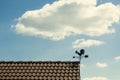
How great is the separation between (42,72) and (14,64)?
9.80 feet

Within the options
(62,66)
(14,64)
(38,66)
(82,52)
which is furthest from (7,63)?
(82,52)

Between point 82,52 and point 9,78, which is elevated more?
point 82,52

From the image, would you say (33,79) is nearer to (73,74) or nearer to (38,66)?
(38,66)

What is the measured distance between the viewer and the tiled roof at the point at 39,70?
2850cm

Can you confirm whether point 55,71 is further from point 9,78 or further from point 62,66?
point 9,78

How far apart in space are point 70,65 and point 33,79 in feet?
11.9

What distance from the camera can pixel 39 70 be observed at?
29219mm

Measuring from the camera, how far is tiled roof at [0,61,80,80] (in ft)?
93.5

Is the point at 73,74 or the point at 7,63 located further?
the point at 7,63

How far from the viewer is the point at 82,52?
29922mm

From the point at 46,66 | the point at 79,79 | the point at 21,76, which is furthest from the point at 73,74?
the point at 21,76

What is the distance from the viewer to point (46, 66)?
1167 inches

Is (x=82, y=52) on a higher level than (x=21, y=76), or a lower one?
higher

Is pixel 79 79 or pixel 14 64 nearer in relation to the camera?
pixel 79 79
